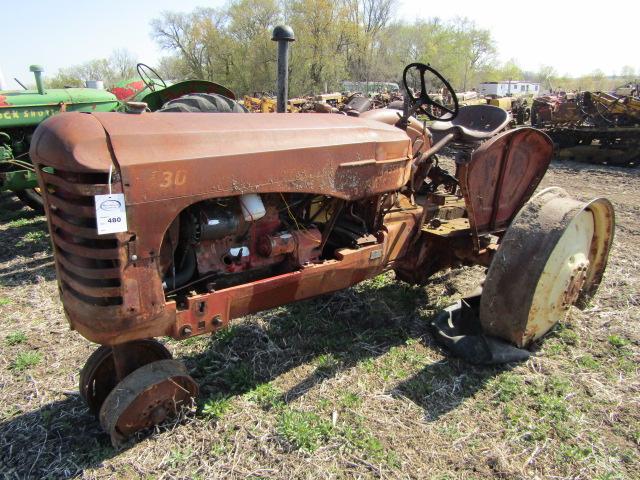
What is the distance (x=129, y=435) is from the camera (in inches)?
93.4

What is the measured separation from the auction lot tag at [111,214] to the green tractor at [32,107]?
387cm

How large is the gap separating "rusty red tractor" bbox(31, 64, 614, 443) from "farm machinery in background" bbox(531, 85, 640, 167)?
30.9 ft

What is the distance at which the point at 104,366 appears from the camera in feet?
8.34

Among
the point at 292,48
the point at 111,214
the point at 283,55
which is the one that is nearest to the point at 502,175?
the point at 283,55

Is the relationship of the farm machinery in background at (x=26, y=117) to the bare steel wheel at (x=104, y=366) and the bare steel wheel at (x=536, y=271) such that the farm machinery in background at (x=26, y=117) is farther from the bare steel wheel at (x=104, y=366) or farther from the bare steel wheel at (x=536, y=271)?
the bare steel wheel at (x=536, y=271)

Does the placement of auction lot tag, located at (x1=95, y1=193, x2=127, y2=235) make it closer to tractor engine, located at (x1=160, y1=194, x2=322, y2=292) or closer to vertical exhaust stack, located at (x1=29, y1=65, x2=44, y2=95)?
tractor engine, located at (x1=160, y1=194, x2=322, y2=292)

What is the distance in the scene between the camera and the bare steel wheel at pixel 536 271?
2848 mm

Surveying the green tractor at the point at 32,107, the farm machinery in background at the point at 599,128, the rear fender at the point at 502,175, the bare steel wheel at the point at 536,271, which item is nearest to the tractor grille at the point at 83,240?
the bare steel wheel at the point at 536,271

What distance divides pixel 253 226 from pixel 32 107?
4.80m

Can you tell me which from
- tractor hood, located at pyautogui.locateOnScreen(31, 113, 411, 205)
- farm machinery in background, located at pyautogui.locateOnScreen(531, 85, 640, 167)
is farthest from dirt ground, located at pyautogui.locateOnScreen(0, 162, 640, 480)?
farm machinery in background, located at pyautogui.locateOnScreen(531, 85, 640, 167)

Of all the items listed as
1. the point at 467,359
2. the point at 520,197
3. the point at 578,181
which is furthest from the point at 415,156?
the point at 578,181

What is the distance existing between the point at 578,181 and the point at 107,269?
9.94 metres

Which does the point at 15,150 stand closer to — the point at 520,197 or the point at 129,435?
the point at 129,435

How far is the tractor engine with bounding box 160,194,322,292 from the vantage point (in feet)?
7.54
